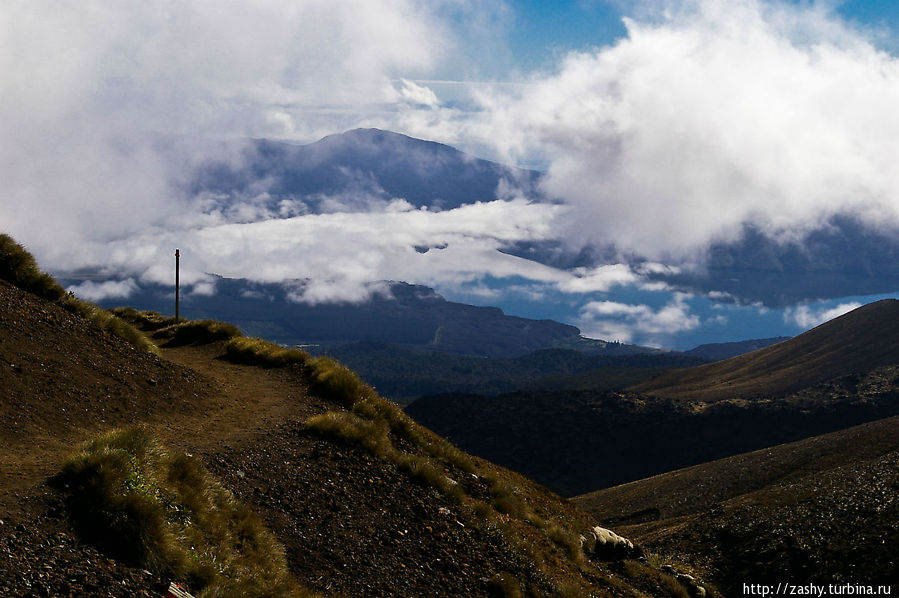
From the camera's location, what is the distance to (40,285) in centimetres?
2275

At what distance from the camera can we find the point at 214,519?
12.3 metres

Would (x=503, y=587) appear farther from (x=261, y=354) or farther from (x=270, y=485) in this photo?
(x=261, y=354)

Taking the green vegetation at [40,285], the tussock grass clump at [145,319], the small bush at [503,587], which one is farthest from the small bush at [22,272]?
the small bush at [503,587]

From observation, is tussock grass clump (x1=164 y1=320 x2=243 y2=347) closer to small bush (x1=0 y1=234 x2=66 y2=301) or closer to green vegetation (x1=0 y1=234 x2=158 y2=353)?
green vegetation (x1=0 y1=234 x2=158 y2=353)

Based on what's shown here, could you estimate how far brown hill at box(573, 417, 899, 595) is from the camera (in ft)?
135

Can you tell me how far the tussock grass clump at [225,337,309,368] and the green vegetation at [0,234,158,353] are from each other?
18.8 feet

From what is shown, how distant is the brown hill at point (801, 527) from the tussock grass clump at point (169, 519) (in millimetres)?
37538

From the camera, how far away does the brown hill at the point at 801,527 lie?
1625 inches

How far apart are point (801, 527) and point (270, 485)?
1744 inches

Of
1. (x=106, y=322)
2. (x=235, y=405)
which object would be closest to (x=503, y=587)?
(x=235, y=405)

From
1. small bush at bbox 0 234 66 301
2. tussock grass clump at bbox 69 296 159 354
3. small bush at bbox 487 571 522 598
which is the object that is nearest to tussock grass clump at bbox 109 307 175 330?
tussock grass clump at bbox 69 296 159 354

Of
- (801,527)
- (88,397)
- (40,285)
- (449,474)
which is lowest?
(801,527)

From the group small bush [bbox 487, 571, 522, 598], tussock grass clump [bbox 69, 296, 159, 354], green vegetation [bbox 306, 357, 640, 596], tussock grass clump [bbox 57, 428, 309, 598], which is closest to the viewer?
tussock grass clump [bbox 57, 428, 309, 598]

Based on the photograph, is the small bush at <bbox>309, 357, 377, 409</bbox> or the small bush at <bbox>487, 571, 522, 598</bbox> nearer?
the small bush at <bbox>487, 571, 522, 598</bbox>
